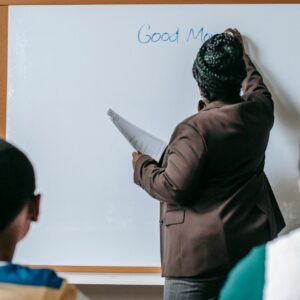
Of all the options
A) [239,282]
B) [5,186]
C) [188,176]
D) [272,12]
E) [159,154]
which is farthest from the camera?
[272,12]

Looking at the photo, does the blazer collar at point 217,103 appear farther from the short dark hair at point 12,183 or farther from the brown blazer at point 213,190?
the short dark hair at point 12,183

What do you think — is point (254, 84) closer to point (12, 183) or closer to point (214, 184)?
point (214, 184)

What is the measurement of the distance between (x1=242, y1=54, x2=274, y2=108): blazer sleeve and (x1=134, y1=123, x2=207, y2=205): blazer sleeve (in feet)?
0.92

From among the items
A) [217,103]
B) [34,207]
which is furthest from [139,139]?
[34,207]

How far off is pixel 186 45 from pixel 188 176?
55 cm

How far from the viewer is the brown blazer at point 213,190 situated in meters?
1.37

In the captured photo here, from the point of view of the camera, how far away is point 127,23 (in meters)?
1.77

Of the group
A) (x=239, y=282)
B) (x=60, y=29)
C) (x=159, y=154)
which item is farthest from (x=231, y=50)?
(x=239, y=282)

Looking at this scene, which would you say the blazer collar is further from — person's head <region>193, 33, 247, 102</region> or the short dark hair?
the short dark hair

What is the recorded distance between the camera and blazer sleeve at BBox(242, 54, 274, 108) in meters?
1.58

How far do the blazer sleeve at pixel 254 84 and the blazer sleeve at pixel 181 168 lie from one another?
28 centimetres

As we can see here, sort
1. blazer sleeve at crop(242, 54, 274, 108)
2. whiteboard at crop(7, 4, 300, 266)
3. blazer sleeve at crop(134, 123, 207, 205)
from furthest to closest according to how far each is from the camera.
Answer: whiteboard at crop(7, 4, 300, 266), blazer sleeve at crop(242, 54, 274, 108), blazer sleeve at crop(134, 123, 207, 205)

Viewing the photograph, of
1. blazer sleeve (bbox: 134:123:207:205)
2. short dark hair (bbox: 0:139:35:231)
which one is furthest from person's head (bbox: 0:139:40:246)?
blazer sleeve (bbox: 134:123:207:205)

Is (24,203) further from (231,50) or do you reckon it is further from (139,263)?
(139,263)
